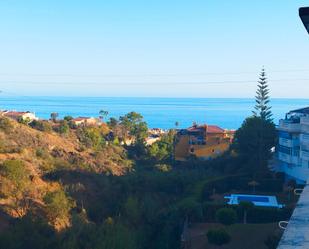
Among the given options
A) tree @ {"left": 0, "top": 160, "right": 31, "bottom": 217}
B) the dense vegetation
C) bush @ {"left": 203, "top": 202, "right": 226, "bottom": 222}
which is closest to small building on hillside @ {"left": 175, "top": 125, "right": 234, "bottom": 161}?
the dense vegetation

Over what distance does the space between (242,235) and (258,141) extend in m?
14.2

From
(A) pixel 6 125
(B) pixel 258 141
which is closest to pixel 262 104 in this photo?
(B) pixel 258 141

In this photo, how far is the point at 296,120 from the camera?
3123 cm

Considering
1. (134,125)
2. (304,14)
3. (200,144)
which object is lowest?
(200,144)

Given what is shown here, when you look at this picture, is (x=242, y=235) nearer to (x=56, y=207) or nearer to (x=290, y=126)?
(x=56, y=207)

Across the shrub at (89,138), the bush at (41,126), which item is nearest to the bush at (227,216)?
the shrub at (89,138)

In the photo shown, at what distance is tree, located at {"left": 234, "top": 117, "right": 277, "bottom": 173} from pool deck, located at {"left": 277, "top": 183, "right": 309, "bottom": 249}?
2845cm

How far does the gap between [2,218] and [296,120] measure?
74.1ft

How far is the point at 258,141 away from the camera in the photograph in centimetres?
3184

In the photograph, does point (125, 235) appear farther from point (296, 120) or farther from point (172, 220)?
point (296, 120)

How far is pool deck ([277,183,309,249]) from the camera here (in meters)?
2.88

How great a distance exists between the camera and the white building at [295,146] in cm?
2933

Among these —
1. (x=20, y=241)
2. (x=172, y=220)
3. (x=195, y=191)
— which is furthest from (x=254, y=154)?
(x=20, y=241)

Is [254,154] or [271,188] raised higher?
[254,154]
